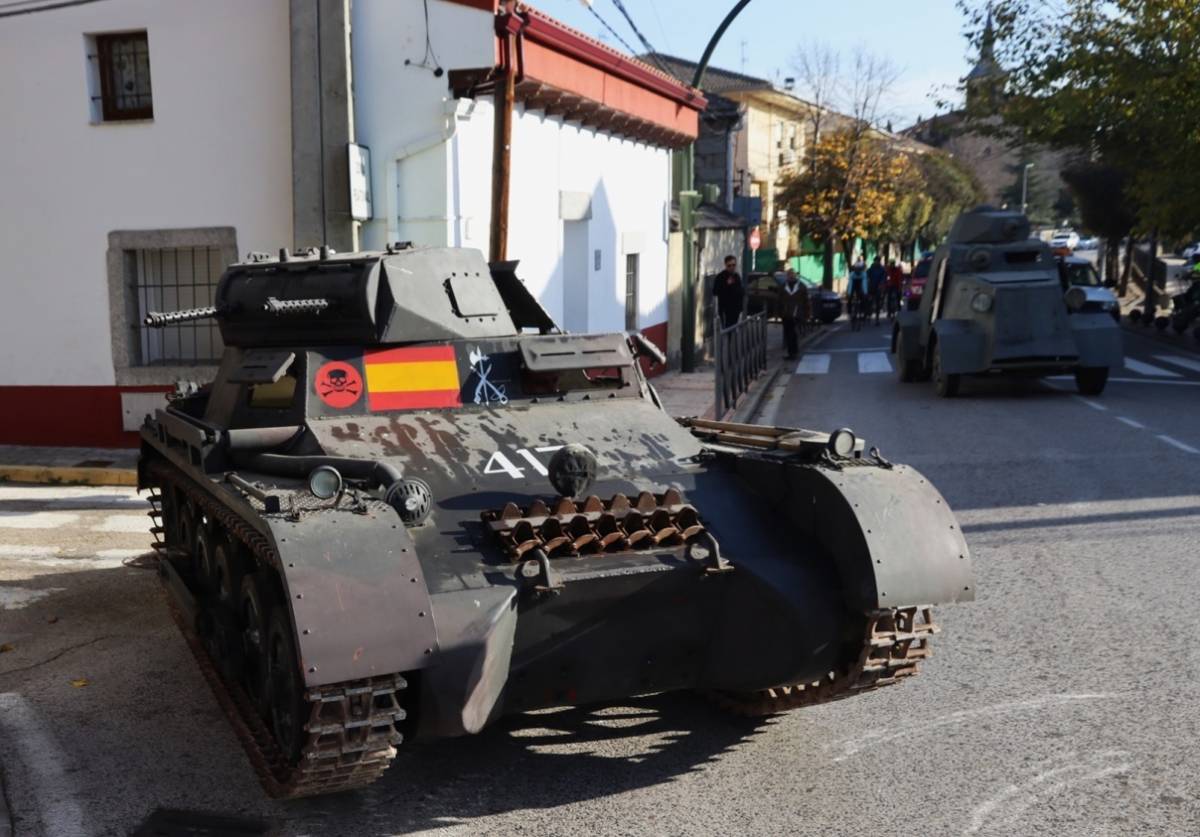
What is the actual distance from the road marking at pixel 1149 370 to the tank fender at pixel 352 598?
60.4 feet

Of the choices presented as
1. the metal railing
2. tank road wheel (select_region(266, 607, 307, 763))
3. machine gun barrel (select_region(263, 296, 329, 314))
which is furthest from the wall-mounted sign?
tank road wheel (select_region(266, 607, 307, 763))

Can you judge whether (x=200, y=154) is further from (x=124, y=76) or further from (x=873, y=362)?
(x=873, y=362)

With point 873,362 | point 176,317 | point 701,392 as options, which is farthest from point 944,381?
point 176,317

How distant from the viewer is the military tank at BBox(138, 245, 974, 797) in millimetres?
4961

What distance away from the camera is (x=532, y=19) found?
1302 cm

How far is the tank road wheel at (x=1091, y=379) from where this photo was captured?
17.5m

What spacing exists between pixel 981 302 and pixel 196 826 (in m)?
14.1

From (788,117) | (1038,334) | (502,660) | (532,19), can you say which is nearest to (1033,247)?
(1038,334)

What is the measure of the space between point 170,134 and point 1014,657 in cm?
988

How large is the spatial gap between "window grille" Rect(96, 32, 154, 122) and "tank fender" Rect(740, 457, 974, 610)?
32.7 ft

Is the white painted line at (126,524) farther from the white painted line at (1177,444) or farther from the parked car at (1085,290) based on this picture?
the parked car at (1085,290)

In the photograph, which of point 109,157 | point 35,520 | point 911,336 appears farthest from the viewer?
point 911,336

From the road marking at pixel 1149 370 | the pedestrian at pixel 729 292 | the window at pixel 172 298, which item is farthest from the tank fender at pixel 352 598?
the road marking at pixel 1149 370

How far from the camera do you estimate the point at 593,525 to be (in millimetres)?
5715
